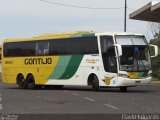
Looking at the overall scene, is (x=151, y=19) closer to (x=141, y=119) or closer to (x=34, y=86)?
(x=34, y=86)

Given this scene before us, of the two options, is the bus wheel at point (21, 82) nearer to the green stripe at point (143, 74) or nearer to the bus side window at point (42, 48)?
the bus side window at point (42, 48)

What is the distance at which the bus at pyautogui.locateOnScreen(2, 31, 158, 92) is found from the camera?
28.9 metres

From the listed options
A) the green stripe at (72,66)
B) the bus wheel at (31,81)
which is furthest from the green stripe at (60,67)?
the bus wheel at (31,81)

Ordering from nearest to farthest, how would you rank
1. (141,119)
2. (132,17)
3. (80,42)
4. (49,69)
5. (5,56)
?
(141,119), (80,42), (49,69), (5,56), (132,17)

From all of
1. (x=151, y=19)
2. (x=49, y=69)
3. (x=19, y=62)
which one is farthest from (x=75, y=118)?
(x=151, y=19)

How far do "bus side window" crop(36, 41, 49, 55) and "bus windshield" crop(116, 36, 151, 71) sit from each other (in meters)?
5.60

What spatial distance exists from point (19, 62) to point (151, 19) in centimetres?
1612

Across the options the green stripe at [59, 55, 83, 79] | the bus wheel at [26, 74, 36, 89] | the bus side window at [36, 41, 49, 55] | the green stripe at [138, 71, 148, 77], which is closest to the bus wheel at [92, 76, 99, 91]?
the green stripe at [59, 55, 83, 79]

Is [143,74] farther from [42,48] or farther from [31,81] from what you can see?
[31,81]

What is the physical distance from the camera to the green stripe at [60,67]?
3180 centimetres

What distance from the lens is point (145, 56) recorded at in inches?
1160

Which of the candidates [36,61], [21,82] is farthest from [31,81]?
[36,61]

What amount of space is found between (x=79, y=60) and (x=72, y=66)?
761 millimetres

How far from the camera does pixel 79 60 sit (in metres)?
30.9
